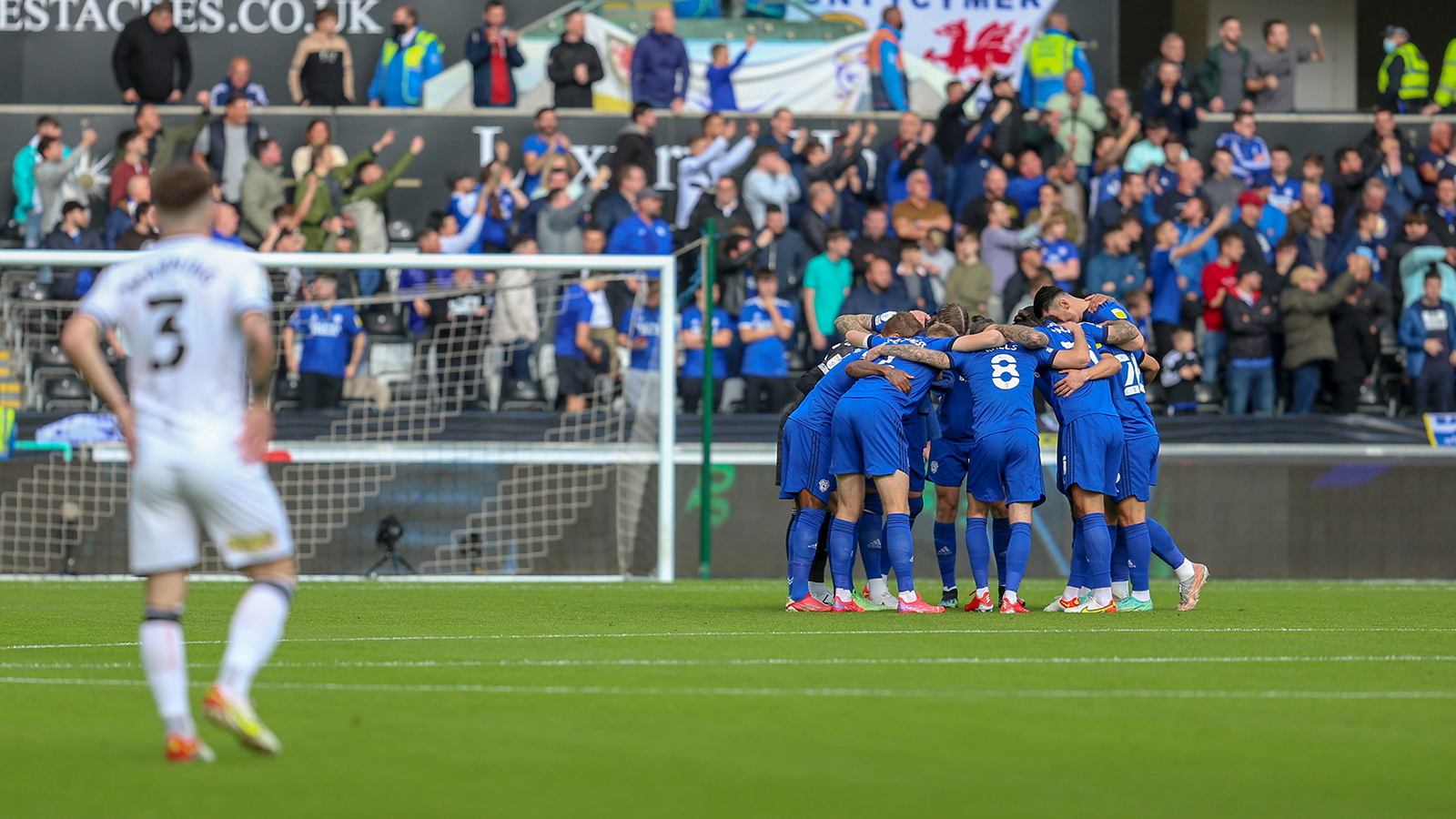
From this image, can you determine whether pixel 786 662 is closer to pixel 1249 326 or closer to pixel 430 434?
pixel 430 434

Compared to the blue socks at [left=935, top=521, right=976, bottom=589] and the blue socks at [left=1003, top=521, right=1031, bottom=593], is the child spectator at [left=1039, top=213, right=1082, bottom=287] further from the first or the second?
the blue socks at [left=1003, top=521, right=1031, bottom=593]

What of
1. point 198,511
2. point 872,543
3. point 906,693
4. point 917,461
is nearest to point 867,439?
point 917,461

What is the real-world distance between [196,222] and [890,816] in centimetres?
283

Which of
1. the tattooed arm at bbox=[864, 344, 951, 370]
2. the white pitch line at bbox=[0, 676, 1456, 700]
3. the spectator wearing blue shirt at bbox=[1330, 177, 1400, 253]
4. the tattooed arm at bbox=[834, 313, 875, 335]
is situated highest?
the spectator wearing blue shirt at bbox=[1330, 177, 1400, 253]

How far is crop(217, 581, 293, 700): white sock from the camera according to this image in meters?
5.25

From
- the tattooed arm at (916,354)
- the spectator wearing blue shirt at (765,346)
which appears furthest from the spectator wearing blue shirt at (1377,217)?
the tattooed arm at (916,354)

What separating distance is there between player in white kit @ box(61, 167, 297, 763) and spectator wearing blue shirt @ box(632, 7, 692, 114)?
1533cm

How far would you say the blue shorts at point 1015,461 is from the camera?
11.2 meters

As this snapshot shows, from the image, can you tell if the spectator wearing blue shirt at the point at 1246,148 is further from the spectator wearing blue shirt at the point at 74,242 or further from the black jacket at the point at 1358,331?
the spectator wearing blue shirt at the point at 74,242

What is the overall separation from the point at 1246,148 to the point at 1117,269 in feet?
10.4

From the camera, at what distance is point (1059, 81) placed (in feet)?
69.5

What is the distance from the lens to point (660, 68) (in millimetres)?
20625

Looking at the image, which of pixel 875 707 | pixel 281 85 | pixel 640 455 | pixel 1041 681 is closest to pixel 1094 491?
pixel 1041 681

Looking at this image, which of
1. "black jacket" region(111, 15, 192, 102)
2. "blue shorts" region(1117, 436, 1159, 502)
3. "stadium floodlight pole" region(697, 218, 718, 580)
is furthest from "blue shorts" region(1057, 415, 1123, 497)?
"black jacket" region(111, 15, 192, 102)
